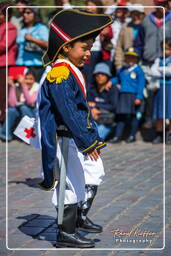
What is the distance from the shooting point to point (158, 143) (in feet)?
36.2

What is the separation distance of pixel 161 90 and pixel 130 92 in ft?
1.53

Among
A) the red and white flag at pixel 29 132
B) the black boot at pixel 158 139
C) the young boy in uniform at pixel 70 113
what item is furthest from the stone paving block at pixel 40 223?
the black boot at pixel 158 139

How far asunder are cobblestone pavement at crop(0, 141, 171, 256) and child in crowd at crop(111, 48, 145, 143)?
123cm

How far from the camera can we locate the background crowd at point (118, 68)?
428 inches

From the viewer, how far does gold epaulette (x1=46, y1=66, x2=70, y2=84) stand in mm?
4965

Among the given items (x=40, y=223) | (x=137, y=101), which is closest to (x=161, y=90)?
(x=137, y=101)

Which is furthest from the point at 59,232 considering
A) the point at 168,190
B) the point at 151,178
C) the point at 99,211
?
the point at 151,178

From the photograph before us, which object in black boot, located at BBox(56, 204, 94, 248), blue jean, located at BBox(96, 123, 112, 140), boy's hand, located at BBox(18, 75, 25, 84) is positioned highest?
boy's hand, located at BBox(18, 75, 25, 84)

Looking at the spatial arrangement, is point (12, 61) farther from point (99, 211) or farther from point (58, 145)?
point (58, 145)

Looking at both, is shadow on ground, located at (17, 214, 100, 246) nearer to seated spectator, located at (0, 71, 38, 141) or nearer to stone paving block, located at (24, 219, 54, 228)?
stone paving block, located at (24, 219, 54, 228)

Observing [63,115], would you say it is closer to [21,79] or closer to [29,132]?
[29,132]

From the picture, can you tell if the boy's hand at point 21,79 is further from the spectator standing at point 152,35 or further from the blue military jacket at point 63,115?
the blue military jacket at point 63,115

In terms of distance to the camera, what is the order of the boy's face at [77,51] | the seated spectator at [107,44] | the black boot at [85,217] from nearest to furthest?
A: the boy's face at [77,51] → the black boot at [85,217] → the seated spectator at [107,44]

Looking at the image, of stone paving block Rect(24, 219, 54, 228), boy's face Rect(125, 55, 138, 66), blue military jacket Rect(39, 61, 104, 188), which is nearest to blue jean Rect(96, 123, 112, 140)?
boy's face Rect(125, 55, 138, 66)
